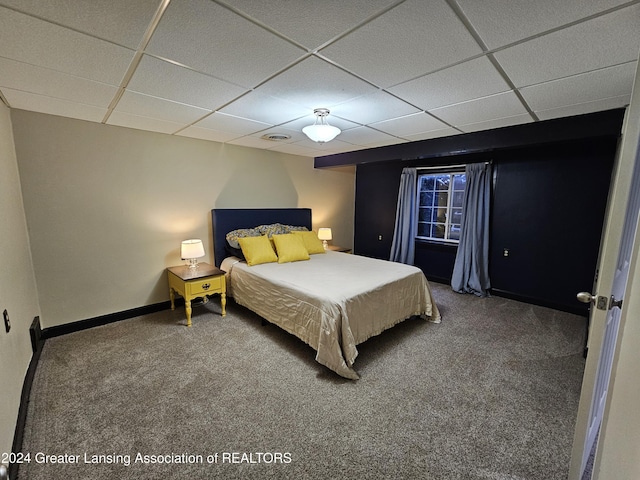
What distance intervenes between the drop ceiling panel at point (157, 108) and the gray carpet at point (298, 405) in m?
2.15

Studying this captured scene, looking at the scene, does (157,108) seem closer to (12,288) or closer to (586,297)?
(12,288)

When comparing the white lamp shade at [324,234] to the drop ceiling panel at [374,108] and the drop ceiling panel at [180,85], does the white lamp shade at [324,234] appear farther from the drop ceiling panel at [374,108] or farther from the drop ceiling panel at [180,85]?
the drop ceiling panel at [180,85]

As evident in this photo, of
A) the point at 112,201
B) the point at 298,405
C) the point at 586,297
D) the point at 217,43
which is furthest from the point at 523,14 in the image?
the point at 112,201

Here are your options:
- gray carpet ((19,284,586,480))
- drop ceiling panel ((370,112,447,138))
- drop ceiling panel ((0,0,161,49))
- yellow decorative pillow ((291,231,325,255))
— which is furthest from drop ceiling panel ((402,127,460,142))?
drop ceiling panel ((0,0,161,49))

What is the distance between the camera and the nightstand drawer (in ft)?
9.87

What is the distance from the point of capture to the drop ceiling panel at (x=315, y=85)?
167 cm

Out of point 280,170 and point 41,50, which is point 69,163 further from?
point 280,170

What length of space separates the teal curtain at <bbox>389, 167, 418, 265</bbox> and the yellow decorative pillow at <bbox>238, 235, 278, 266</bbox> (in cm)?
249

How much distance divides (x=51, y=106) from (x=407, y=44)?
9.39 ft

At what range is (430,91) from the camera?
1.97 m

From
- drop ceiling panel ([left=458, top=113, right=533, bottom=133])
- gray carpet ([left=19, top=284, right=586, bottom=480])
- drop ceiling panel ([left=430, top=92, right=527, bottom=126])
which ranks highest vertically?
drop ceiling panel ([left=458, top=113, right=533, bottom=133])

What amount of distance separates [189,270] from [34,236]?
4.54ft

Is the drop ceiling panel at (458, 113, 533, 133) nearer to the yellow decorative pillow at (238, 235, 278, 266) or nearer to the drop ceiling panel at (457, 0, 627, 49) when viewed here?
the drop ceiling panel at (457, 0, 627, 49)

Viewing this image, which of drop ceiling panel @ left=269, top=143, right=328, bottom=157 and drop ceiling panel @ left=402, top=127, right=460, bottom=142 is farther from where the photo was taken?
drop ceiling panel @ left=269, top=143, right=328, bottom=157
